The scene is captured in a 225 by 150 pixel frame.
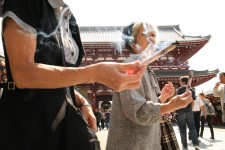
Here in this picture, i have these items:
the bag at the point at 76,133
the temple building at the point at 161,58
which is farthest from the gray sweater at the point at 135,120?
the temple building at the point at 161,58

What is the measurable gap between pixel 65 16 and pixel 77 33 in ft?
0.42

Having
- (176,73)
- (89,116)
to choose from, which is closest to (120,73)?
(89,116)

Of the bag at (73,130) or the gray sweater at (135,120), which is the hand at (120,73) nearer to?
the bag at (73,130)

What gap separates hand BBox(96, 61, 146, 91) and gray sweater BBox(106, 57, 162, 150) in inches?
35.9

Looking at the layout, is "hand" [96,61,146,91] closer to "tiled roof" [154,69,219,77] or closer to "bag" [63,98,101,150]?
"bag" [63,98,101,150]

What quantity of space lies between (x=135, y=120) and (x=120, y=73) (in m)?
0.97

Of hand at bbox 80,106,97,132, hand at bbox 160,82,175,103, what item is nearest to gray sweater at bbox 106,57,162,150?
hand at bbox 160,82,175,103

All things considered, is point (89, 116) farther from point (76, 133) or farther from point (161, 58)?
point (161, 58)

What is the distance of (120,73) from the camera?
896 millimetres

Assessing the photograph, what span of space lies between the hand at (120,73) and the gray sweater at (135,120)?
913 millimetres

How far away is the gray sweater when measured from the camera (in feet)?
5.94

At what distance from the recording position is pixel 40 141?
1.02 m

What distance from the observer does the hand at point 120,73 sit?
89 cm

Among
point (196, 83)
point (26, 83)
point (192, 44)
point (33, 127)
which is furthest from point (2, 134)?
point (196, 83)
